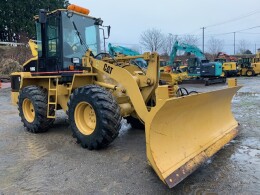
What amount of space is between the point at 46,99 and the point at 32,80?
0.85 metres

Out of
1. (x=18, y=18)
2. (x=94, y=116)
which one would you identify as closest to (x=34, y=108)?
(x=94, y=116)

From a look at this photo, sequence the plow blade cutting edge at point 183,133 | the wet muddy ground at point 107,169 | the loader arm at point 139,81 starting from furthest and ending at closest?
1. the loader arm at point 139,81
2. the wet muddy ground at point 107,169
3. the plow blade cutting edge at point 183,133

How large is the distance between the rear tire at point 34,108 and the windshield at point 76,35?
1.07 metres

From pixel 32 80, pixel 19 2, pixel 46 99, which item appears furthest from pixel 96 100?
pixel 19 2

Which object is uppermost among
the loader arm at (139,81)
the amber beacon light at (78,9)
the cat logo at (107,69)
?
the amber beacon light at (78,9)

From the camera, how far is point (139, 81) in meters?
5.45

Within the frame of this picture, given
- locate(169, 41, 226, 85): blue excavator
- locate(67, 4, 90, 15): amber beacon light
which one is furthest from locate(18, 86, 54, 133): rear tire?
locate(169, 41, 226, 85): blue excavator

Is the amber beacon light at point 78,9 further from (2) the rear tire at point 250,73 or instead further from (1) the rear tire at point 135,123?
(2) the rear tire at point 250,73

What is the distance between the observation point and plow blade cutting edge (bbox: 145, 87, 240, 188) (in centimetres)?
372

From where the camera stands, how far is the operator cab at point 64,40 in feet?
20.6

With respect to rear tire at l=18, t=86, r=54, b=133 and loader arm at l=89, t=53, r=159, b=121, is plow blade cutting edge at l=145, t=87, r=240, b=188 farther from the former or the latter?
rear tire at l=18, t=86, r=54, b=133

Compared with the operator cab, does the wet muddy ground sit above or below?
below

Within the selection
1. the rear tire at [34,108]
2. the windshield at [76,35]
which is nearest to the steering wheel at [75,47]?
the windshield at [76,35]

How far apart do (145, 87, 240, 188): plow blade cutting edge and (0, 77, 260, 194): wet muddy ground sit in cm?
25
